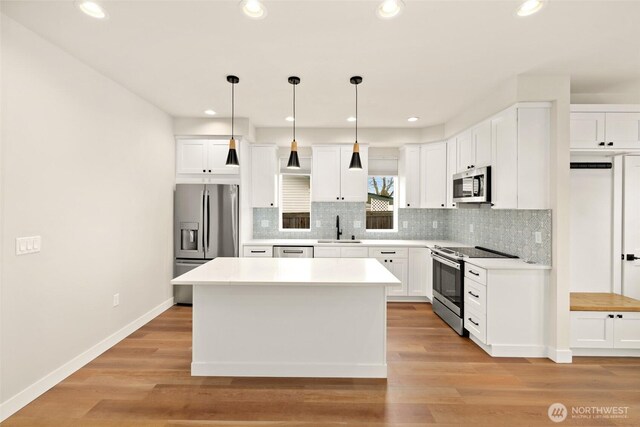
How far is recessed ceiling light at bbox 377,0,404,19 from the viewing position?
201cm

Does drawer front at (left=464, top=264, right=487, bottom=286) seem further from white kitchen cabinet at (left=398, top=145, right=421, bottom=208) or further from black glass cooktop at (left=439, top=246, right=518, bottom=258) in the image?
white kitchen cabinet at (left=398, top=145, right=421, bottom=208)

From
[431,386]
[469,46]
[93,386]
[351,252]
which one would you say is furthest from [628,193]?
[93,386]

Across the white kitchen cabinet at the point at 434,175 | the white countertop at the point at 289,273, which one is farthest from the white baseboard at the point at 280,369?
the white kitchen cabinet at the point at 434,175

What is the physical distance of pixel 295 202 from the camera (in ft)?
18.4

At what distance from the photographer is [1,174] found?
2.18 m

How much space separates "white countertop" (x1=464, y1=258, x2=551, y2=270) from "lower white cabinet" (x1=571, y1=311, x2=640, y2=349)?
21.2 inches

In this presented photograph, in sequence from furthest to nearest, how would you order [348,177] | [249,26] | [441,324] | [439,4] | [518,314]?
[348,177] → [441,324] → [518,314] → [249,26] → [439,4]

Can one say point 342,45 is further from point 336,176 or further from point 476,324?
point 476,324

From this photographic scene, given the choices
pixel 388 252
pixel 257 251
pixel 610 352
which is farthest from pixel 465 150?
pixel 257 251

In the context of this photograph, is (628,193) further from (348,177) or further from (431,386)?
(348,177)

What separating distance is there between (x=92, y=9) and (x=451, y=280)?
407 centimetres

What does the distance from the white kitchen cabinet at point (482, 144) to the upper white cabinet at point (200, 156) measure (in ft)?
10.4

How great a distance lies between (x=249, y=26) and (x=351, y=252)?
130 inches

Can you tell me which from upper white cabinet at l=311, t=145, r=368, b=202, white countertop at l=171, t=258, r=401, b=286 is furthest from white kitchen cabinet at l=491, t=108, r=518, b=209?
upper white cabinet at l=311, t=145, r=368, b=202
